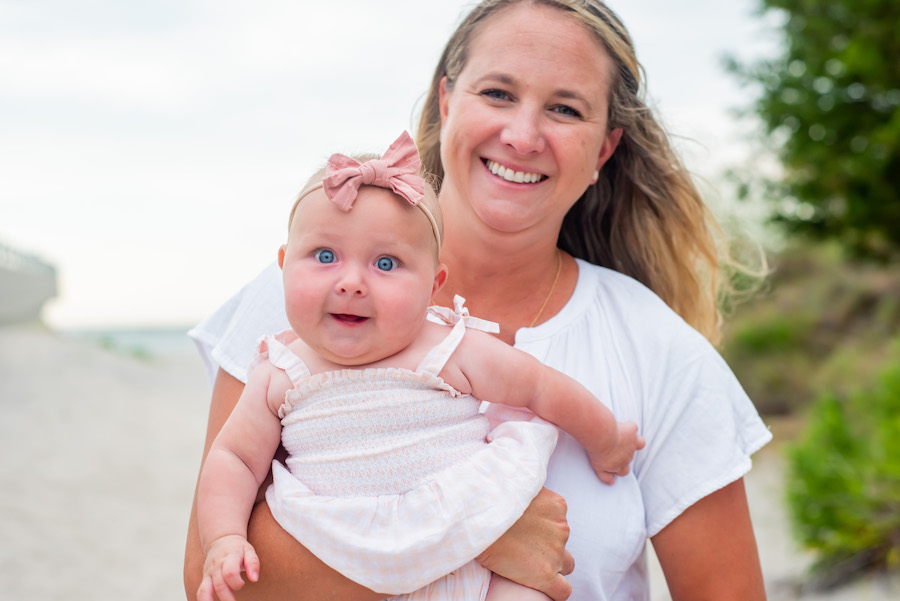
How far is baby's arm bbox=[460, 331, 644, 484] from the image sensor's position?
6.85 ft

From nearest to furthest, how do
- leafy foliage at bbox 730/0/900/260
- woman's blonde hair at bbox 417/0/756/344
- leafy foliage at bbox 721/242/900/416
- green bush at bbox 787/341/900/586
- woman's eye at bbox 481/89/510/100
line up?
woman's eye at bbox 481/89/510/100
woman's blonde hair at bbox 417/0/756/344
green bush at bbox 787/341/900/586
leafy foliage at bbox 730/0/900/260
leafy foliage at bbox 721/242/900/416

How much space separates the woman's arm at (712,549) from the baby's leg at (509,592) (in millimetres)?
524

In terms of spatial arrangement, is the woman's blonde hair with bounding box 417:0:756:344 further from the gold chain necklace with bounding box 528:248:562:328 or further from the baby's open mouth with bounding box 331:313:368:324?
the baby's open mouth with bounding box 331:313:368:324

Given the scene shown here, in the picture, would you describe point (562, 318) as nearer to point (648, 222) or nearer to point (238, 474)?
point (648, 222)

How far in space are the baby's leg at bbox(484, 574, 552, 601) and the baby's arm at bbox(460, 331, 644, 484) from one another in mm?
411

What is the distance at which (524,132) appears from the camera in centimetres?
245

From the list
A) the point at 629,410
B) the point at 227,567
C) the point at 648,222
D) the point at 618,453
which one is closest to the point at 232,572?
the point at 227,567

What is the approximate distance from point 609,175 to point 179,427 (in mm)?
13739

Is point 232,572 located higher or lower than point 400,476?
lower

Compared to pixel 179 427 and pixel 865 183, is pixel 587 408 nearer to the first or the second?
pixel 865 183

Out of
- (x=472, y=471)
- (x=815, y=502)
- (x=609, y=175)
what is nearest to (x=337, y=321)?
(x=472, y=471)

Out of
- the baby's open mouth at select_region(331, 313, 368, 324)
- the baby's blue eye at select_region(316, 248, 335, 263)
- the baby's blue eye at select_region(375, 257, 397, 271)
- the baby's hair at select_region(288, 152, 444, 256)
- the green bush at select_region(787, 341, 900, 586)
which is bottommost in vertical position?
the green bush at select_region(787, 341, 900, 586)

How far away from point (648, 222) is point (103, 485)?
10.3m

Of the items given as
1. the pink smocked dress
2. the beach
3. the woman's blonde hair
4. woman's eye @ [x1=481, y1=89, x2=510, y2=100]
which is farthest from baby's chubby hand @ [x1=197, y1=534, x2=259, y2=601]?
the beach
